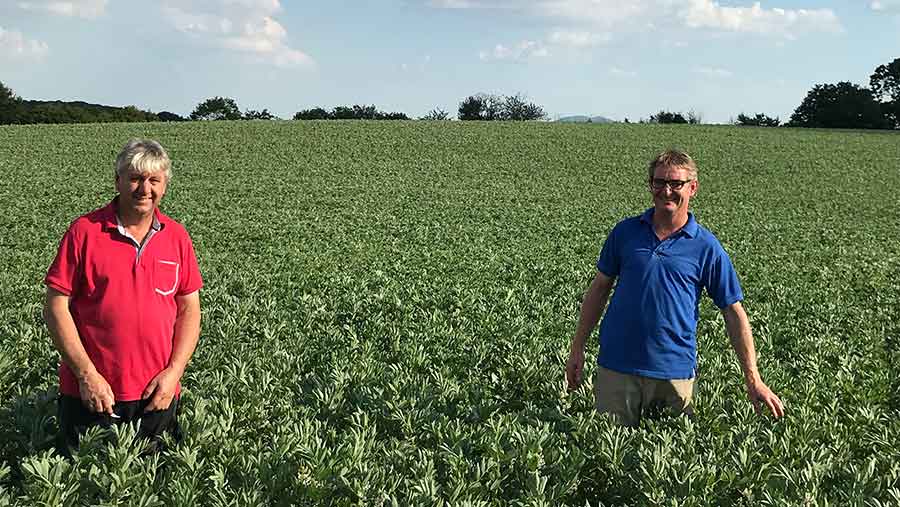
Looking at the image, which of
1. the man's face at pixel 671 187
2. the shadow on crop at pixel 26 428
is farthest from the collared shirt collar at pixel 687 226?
the shadow on crop at pixel 26 428

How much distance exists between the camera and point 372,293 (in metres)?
11.0

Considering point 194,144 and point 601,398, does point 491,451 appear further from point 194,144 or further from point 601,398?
point 194,144

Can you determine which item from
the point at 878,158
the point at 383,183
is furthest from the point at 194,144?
the point at 878,158

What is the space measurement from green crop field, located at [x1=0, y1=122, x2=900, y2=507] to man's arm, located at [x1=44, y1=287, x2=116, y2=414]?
27 centimetres

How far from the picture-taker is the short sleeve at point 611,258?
181 inches

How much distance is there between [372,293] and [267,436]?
20.7ft

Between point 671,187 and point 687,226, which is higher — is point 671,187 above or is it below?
above

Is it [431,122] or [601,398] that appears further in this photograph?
[431,122]

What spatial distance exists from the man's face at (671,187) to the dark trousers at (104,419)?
10.8 ft

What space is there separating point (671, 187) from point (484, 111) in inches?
4017

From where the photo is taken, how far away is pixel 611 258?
15.2 feet

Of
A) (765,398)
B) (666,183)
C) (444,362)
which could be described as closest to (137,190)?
(666,183)

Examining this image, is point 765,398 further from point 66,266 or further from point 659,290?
point 66,266

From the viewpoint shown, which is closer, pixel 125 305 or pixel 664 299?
pixel 125 305
